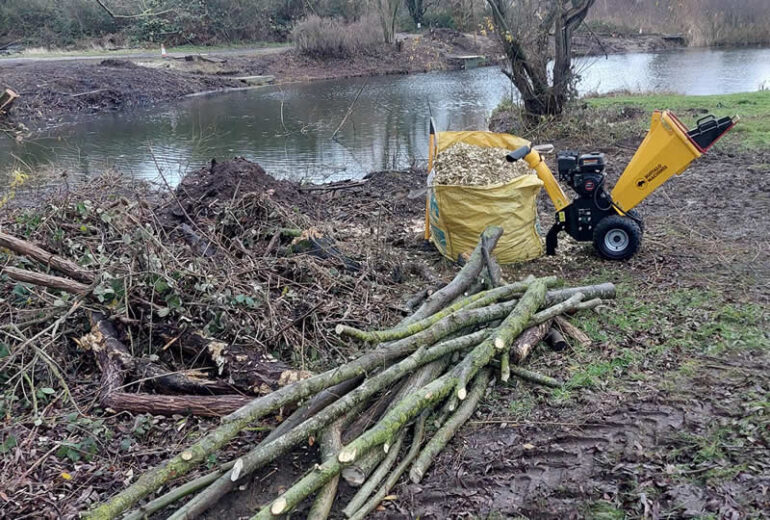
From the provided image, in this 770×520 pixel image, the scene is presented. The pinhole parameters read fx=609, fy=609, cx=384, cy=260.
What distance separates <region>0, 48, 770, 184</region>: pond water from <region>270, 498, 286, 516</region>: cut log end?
6.25 m

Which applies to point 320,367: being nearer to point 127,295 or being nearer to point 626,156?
point 127,295

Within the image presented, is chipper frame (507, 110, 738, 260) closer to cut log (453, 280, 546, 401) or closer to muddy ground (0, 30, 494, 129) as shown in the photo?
cut log (453, 280, 546, 401)

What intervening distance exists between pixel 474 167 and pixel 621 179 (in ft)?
4.28

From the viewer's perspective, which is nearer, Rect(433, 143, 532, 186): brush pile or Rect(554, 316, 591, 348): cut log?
Rect(554, 316, 591, 348): cut log

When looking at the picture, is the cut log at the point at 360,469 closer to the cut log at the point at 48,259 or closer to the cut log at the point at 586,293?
the cut log at the point at 586,293

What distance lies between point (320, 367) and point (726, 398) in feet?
8.00

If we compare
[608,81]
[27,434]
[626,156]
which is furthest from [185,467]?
[608,81]

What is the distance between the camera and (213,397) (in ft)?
12.3

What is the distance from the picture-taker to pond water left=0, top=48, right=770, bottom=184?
1231cm

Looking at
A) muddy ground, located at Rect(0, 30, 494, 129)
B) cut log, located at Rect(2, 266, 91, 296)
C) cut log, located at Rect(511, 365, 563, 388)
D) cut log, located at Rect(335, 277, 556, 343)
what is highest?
muddy ground, located at Rect(0, 30, 494, 129)

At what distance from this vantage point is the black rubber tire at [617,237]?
17.7ft

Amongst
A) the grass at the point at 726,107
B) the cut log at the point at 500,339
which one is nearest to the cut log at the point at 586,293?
the cut log at the point at 500,339

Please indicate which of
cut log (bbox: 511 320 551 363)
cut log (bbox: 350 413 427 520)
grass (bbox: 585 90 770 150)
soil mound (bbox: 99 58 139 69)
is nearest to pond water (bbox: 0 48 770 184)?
grass (bbox: 585 90 770 150)

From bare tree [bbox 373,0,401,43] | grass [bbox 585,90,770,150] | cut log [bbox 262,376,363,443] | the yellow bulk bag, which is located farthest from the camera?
bare tree [bbox 373,0,401,43]
